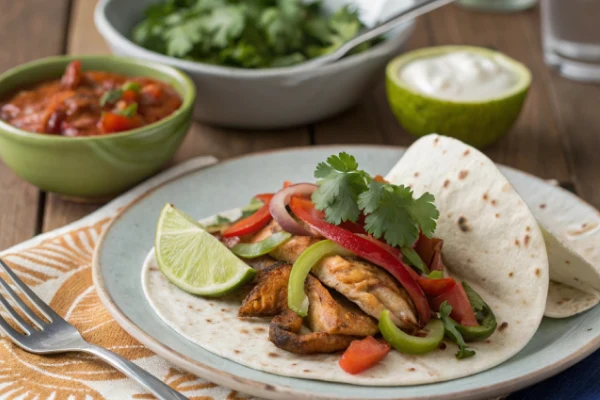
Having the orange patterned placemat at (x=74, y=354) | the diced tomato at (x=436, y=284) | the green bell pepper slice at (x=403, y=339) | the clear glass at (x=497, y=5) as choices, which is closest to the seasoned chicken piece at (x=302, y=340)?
the green bell pepper slice at (x=403, y=339)

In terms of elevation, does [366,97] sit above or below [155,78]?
below

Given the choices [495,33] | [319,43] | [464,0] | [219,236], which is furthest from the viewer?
[464,0]

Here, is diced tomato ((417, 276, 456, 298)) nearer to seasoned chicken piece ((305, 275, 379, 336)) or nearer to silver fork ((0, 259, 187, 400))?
seasoned chicken piece ((305, 275, 379, 336))

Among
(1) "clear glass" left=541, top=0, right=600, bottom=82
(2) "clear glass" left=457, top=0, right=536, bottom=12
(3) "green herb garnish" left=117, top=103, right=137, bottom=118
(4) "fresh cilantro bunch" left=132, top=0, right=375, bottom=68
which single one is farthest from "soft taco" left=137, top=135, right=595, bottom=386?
(2) "clear glass" left=457, top=0, right=536, bottom=12

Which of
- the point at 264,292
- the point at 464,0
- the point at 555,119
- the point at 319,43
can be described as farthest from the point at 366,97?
the point at 264,292

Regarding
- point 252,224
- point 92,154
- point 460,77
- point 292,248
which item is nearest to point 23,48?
point 92,154

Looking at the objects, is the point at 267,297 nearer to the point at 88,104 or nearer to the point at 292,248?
the point at 292,248

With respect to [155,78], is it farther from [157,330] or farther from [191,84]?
[157,330]
